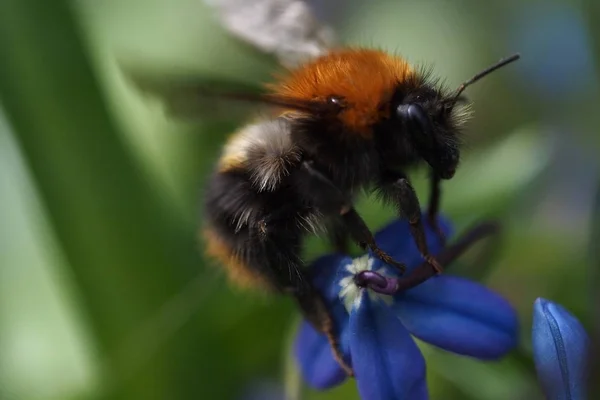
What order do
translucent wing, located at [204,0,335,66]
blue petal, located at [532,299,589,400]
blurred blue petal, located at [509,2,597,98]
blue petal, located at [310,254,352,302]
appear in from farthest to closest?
blurred blue petal, located at [509,2,597,98], translucent wing, located at [204,0,335,66], blue petal, located at [310,254,352,302], blue petal, located at [532,299,589,400]

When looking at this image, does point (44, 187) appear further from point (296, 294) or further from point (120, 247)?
point (296, 294)

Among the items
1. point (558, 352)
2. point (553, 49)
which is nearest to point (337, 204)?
point (558, 352)

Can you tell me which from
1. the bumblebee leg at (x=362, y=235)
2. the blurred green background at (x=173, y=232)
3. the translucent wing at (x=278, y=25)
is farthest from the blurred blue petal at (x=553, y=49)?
the bumblebee leg at (x=362, y=235)

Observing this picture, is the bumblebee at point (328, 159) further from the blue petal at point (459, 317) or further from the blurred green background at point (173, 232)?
the blurred green background at point (173, 232)

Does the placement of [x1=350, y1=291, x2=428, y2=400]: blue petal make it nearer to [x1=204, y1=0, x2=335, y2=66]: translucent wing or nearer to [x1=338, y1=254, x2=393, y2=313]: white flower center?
[x1=338, y1=254, x2=393, y2=313]: white flower center

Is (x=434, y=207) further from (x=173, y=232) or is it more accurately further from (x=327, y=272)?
(x=173, y=232)

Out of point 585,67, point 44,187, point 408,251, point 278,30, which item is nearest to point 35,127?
point 44,187

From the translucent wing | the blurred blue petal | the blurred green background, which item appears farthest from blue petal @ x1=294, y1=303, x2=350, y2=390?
the blurred blue petal

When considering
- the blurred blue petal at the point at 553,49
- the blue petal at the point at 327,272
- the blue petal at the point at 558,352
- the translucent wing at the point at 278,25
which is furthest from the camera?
the blurred blue petal at the point at 553,49

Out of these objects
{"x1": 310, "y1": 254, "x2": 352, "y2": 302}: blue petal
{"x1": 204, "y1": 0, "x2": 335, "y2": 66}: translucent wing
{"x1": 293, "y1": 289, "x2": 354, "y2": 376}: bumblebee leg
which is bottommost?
{"x1": 293, "y1": 289, "x2": 354, "y2": 376}: bumblebee leg
